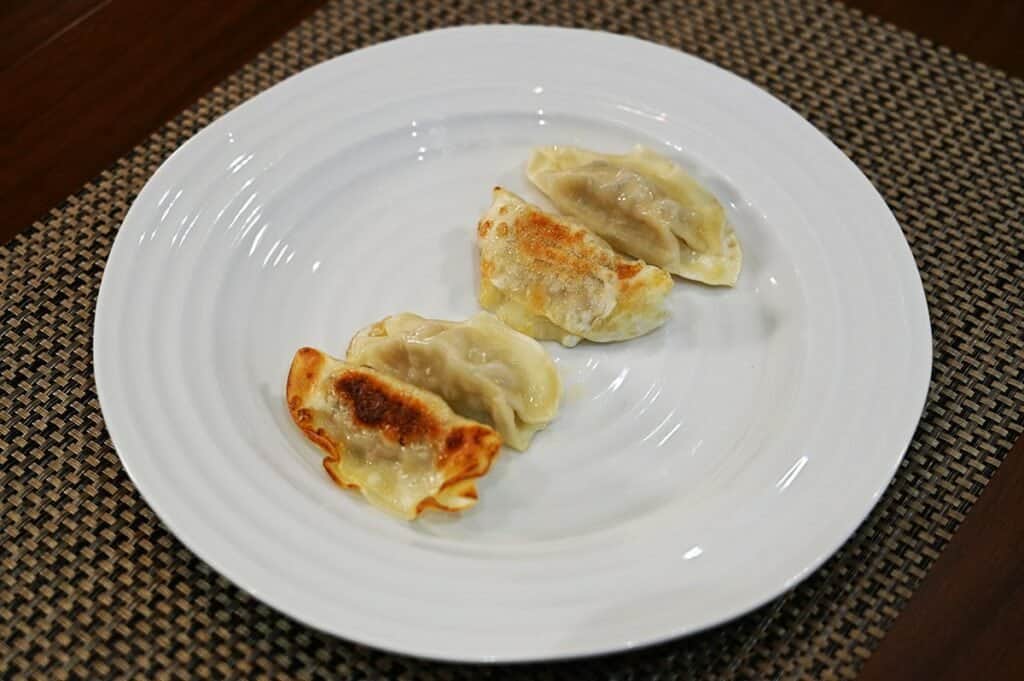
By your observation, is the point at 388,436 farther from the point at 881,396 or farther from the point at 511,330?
the point at 881,396

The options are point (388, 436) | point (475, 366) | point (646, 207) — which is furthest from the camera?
point (646, 207)

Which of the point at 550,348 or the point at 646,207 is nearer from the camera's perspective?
the point at 550,348

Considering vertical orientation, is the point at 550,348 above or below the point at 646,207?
below

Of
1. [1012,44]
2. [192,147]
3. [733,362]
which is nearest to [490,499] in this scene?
[733,362]

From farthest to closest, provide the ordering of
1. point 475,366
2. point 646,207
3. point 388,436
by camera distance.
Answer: point 646,207
point 475,366
point 388,436

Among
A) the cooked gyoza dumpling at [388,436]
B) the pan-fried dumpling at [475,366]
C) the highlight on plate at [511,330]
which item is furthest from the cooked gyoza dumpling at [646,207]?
the cooked gyoza dumpling at [388,436]

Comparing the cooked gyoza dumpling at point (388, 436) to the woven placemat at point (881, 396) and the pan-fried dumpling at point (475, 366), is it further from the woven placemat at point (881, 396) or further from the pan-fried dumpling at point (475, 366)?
the woven placemat at point (881, 396)

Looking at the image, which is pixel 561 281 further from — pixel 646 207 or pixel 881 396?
pixel 881 396

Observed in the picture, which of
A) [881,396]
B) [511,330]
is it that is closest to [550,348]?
[511,330]
